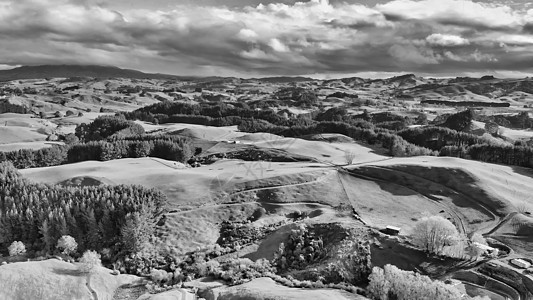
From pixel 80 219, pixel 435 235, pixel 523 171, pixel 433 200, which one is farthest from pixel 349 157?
pixel 80 219

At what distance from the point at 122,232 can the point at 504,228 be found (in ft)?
282

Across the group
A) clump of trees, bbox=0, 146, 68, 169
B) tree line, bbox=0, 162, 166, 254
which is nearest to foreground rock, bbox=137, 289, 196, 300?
tree line, bbox=0, 162, 166, 254

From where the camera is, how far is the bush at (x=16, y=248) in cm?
9161

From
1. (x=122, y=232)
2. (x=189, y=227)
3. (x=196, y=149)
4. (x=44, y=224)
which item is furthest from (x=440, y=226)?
(x=196, y=149)

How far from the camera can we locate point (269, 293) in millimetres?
68250

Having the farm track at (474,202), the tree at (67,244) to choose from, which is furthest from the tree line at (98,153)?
the farm track at (474,202)

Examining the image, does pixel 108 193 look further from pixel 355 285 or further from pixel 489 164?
pixel 489 164

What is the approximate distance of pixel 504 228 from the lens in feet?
338

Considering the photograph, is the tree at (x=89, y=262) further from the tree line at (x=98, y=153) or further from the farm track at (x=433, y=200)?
the tree line at (x=98, y=153)

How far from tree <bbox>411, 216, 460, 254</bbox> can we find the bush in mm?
81013

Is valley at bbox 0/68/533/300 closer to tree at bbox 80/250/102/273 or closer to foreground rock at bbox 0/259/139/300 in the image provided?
foreground rock at bbox 0/259/139/300

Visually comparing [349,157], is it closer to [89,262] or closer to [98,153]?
[98,153]

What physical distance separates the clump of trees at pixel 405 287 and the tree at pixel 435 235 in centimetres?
1535

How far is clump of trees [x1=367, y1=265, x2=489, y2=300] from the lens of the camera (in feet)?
218
